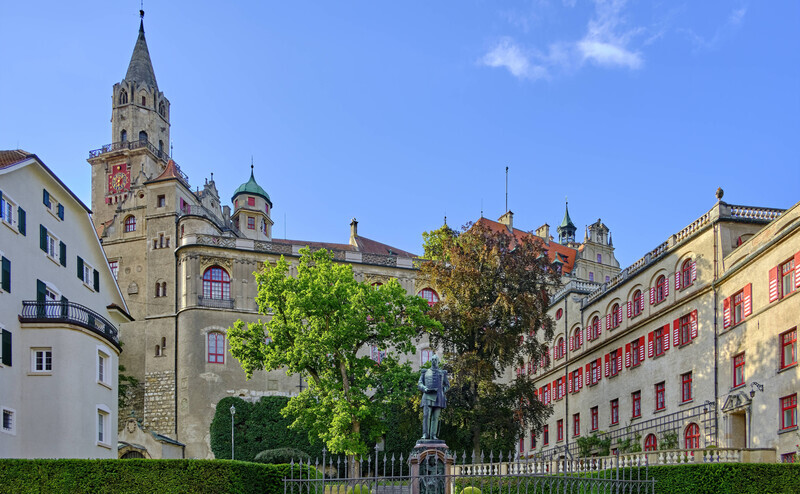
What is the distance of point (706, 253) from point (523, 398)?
11.1m

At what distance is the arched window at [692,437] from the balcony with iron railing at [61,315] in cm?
2652

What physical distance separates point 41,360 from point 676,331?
29624mm

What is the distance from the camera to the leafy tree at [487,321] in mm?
44750

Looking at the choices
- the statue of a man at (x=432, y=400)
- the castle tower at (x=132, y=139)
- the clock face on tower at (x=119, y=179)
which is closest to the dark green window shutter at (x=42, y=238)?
the statue of a man at (x=432, y=400)

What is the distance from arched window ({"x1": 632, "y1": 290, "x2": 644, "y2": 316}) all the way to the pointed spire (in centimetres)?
5468

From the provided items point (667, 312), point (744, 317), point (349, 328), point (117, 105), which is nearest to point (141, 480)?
point (349, 328)

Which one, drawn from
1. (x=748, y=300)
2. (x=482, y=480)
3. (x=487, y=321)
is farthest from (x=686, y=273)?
(x=482, y=480)

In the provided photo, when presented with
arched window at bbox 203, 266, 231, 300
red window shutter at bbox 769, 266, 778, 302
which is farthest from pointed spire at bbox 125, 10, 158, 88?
red window shutter at bbox 769, 266, 778, 302

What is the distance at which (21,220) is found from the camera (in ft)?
121

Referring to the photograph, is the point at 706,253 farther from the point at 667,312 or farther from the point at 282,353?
the point at 282,353

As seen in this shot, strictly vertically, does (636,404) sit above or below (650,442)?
above

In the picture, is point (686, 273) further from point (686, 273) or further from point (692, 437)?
point (692, 437)

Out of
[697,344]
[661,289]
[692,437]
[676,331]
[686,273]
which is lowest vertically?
[692,437]

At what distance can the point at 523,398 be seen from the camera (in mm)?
45625
